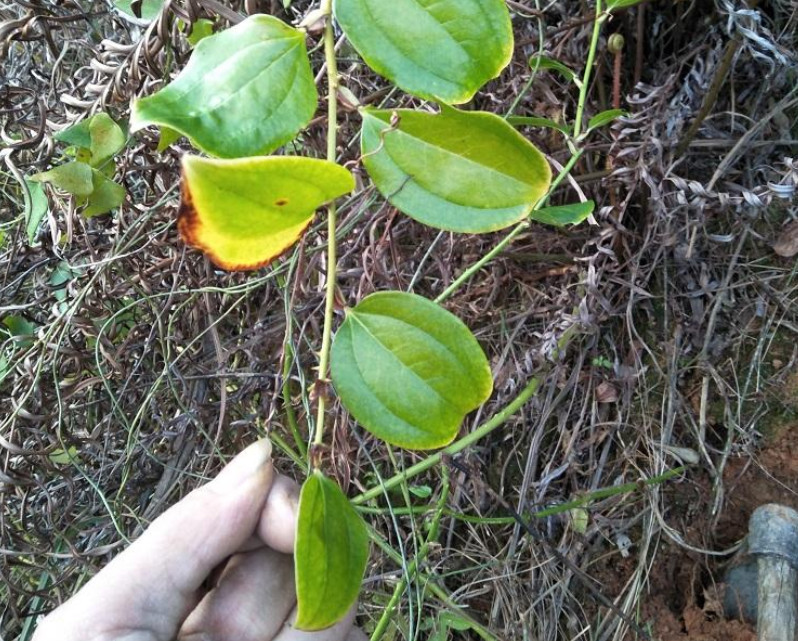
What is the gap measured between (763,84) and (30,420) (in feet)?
3.11

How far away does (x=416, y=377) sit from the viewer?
41 cm

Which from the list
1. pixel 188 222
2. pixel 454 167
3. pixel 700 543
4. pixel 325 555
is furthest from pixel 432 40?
Answer: pixel 700 543

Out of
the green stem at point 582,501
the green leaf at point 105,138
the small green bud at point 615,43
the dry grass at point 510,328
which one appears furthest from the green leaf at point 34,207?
the small green bud at point 615,43

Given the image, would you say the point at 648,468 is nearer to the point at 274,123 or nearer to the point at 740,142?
the point at 740,142

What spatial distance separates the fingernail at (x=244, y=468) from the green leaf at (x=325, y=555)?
27cm

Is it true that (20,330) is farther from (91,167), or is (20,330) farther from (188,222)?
(188,222)

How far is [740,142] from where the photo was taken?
2.52ft

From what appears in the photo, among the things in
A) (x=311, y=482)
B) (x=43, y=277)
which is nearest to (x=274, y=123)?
(x=311, y=482)

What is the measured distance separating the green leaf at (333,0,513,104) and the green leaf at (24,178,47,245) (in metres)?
0.56

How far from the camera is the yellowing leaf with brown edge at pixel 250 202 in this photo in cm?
31

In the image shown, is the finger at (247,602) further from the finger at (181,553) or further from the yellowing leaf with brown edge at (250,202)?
the yellowing leaf with brown edge at (250,202)

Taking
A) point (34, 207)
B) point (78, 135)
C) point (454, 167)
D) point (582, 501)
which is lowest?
point (582, 501)

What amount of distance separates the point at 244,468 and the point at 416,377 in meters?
0.30

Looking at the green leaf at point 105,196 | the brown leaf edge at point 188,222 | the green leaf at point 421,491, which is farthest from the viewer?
the green leaf at point 421,491
